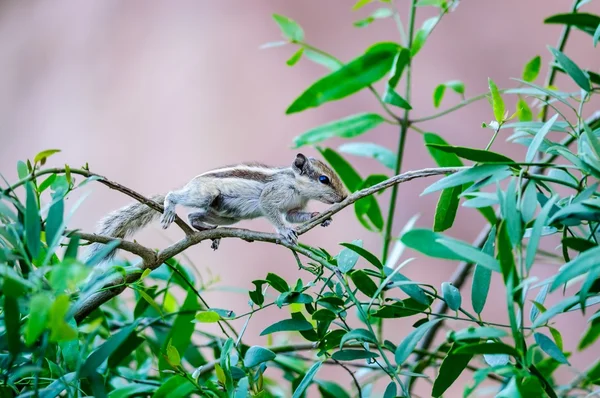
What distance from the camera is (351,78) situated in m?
1.09

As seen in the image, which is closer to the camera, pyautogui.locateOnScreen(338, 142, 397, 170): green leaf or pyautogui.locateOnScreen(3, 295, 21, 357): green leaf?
pyautogui.locateOnScreen(3, 295, 21, 357): green leaf

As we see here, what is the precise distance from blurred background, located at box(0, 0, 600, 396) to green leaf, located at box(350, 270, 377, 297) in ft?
5.39

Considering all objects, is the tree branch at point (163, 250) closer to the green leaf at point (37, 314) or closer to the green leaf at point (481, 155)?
the green leaf at point (481, 155)

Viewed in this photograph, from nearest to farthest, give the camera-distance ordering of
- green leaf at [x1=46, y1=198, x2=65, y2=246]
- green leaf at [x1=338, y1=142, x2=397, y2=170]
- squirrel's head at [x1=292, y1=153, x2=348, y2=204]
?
green leaf at [x1=46, y1=198, x2=65, y2=246]
green leaf at [x1=338, y1=142, x2=397, y2=170]
squirrel's head at [x1=292, y1=153, x2=348, y2=204]

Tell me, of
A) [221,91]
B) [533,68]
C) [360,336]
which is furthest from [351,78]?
[221,91]

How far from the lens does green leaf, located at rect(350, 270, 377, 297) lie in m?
0.66

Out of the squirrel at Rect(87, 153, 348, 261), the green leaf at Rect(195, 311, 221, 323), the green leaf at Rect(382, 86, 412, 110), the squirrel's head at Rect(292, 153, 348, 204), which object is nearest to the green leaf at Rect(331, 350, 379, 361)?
the green leaf at Rect(195, 311, 221, 323)

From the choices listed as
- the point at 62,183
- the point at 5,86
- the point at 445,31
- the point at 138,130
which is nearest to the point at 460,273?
the point at 62,183

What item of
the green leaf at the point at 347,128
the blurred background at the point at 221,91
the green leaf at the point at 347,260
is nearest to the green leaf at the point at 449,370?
the green leaf at the point at 347,260

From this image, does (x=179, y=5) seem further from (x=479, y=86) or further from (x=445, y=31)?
(x=479, y=86)

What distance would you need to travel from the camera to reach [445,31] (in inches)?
100

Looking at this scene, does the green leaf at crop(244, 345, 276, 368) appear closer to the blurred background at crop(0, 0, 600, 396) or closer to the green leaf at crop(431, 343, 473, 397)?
the green leaf at crop(431, 343, 473, 397)

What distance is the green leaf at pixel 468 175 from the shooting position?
0.58m

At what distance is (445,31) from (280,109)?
2.56 ft
